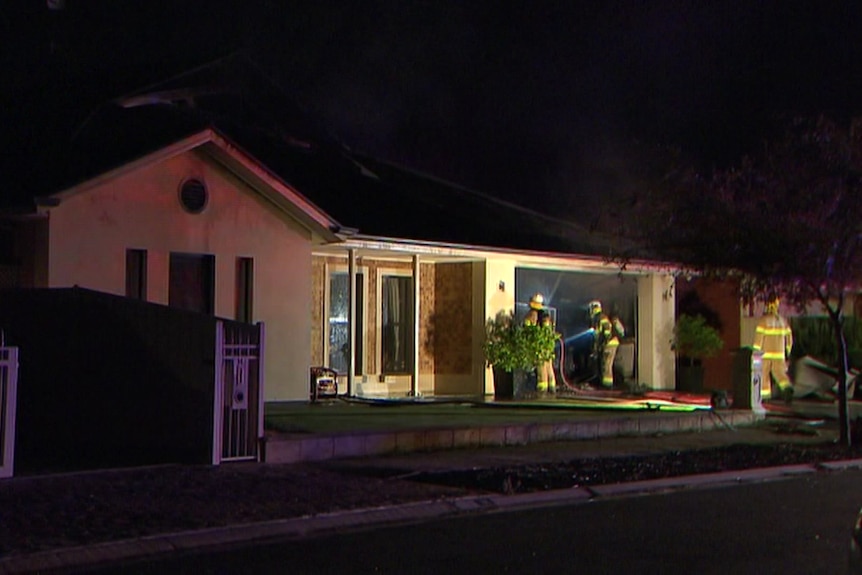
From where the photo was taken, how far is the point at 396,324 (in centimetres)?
2225

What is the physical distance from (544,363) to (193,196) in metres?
8.21

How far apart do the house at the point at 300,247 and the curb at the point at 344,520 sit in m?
6.79

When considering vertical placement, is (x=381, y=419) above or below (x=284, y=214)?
below

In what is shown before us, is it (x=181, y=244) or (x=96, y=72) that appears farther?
(x=96, y=72)

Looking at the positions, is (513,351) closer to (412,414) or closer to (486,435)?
(412,414)

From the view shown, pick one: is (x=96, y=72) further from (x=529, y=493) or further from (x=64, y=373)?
(x=529, y=493)

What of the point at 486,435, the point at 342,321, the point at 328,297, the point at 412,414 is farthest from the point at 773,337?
the point at 486,435

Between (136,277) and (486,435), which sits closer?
(486,435)

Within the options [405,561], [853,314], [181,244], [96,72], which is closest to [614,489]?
[405,561]

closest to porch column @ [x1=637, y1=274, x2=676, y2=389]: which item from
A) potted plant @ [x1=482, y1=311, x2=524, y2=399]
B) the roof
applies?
the roof

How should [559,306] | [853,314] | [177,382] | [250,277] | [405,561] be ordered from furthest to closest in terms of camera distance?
1. [853,314]
2. [559,306]
3. [250,277]
4. [177,382]
5. [405,561]

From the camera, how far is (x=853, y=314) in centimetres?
2953

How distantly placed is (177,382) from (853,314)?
2130 centimetres

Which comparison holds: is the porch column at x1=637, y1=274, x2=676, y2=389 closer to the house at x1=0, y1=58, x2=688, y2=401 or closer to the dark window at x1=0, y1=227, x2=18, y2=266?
the house at x1=0, y1=58, x2=688, y2=401
